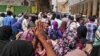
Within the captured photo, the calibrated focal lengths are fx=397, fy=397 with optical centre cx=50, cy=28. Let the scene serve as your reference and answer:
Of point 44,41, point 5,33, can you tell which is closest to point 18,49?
point 44,41

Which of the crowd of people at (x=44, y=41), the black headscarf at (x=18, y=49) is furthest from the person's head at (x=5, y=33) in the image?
the black headscarf at (x=18, y=49)

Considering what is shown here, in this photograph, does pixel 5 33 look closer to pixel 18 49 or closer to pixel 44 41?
pixel 44 41

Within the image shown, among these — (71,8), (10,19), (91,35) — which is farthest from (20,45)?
(71,8)

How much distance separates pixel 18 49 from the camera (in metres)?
4.43

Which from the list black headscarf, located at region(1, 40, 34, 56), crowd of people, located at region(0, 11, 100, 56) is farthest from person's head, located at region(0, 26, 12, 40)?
black headscarf, located at region(1, 40, 34, 56)

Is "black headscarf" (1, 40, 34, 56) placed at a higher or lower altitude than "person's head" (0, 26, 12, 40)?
higher

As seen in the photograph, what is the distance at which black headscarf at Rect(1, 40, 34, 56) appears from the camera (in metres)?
4.38

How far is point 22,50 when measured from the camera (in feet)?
14.6

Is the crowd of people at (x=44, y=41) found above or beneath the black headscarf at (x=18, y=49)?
beneath

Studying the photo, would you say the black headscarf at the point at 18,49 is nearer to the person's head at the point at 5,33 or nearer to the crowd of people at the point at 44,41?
the crowd of people at the point at 44,41

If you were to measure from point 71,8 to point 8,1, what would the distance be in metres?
25.2

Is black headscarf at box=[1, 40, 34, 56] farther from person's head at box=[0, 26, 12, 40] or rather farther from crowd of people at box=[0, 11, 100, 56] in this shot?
person's head at box=[0, 26, 12, 40]

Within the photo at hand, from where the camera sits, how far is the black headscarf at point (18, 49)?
4383 mm

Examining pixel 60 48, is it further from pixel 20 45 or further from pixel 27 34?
pixel 20 45
